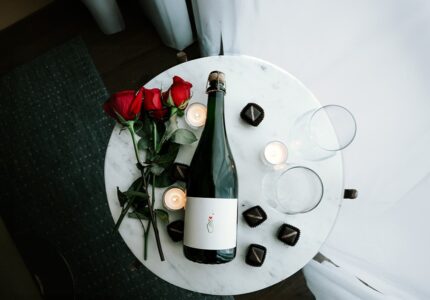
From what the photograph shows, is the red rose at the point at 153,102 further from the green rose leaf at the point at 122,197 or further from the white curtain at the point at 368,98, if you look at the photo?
the white curtain at the point at 368,98

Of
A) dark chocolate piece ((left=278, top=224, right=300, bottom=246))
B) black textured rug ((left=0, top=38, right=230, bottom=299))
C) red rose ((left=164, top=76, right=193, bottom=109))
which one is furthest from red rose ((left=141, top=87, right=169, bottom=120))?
black textured rug ((left=0, top=38, right=230, bottom=299))

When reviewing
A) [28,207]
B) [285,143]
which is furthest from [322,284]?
[28,207]

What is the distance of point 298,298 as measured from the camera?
1.17 m

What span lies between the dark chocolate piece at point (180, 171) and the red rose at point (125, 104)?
0.55ft

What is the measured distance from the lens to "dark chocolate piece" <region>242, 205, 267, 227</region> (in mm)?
701

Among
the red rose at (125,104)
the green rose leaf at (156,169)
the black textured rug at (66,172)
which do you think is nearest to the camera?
the red rose at (125,104)

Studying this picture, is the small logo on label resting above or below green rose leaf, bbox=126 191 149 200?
below

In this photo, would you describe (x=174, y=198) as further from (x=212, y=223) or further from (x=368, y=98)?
(x=368, y=98)

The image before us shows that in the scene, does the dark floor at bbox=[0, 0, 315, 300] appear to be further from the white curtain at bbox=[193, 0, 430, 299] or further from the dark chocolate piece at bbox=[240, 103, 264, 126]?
the dark chocolate piece at bbox=[240, 103, 264, 126]

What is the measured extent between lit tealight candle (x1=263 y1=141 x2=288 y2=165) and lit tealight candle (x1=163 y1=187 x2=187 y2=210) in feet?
0.64

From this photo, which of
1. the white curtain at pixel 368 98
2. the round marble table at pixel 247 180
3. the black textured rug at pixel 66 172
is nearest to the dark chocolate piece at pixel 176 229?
the round marble table at pixel 247 180

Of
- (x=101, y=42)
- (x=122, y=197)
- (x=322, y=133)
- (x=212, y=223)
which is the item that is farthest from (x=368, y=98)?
(x=101, y=42)

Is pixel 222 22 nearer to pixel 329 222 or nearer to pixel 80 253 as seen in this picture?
pixel 329 222

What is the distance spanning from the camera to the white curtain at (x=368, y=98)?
0.73 metres
